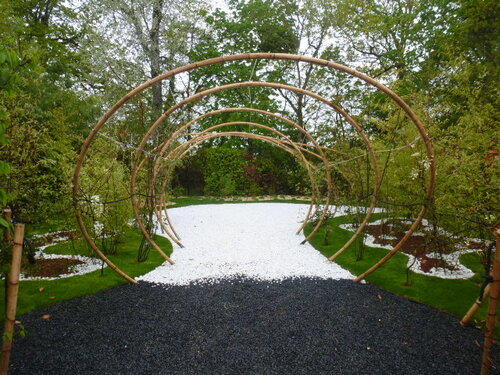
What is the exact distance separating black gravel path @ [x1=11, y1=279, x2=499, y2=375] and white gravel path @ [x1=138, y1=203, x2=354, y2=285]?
718 millimetres

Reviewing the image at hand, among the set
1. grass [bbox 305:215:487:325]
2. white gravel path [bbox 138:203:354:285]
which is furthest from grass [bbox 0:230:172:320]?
grass [bbox 305:215:487:325]

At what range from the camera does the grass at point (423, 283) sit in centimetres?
342

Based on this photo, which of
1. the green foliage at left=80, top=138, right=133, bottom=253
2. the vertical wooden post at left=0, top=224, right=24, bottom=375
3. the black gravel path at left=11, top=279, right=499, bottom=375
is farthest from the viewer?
the green foliage at left=80, top=138, right=133, bottom=253

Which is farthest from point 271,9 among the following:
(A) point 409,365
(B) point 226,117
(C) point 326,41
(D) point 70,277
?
(A) point 409,365

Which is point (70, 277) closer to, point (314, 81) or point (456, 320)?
point (456, 320)

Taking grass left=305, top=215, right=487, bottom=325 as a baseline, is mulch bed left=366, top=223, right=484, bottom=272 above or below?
above

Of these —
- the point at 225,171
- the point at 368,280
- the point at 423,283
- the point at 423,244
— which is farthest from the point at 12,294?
the point at 225,171

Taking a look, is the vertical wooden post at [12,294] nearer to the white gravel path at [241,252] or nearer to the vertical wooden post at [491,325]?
the white gravel path at [241,252]

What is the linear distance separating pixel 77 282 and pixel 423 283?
4760mm

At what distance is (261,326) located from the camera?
297cm

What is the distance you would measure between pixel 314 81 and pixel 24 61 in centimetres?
1608

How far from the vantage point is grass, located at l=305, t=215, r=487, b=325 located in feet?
11.2

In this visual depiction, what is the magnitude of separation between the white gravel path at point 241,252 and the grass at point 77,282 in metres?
0.34

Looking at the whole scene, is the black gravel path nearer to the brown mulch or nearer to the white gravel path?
the white gravel path
